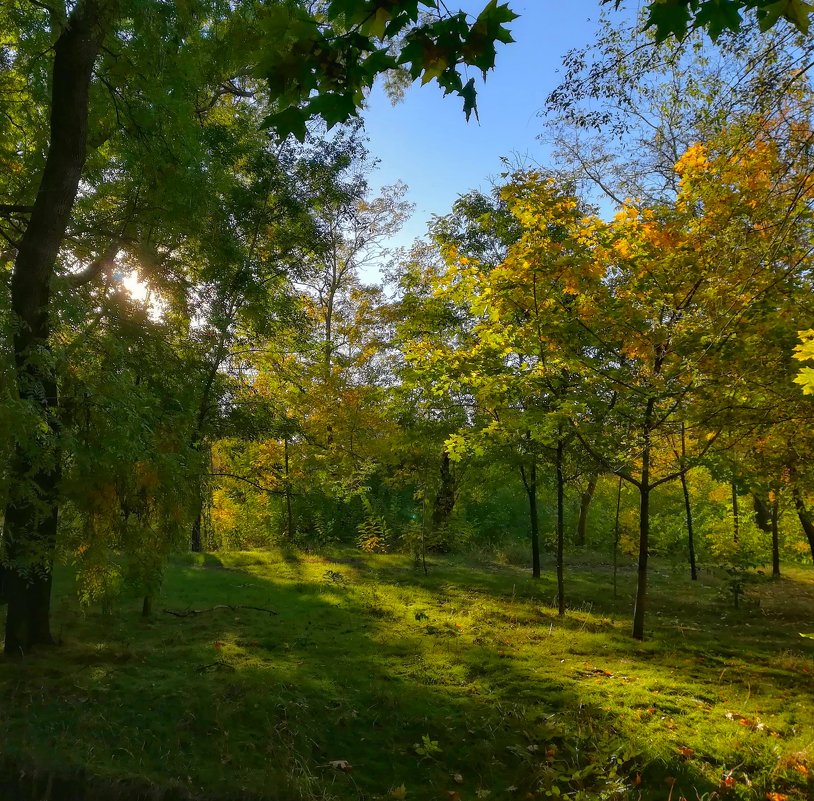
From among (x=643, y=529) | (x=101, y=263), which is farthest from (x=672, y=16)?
(x=101, y=263)

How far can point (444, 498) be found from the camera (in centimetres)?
1408

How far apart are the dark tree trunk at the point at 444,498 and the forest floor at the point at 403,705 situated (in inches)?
226

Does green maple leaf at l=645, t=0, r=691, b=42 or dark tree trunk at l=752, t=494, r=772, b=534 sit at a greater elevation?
green maple leaf at l=645, t=0, r=691, b=42

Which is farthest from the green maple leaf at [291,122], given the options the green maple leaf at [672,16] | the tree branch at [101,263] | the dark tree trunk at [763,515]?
the dark tree trunk at [763,515]

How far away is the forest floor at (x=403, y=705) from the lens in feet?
11.4

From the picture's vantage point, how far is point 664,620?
806 centimetres

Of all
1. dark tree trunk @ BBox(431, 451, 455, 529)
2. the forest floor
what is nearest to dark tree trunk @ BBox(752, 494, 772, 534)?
the forest floor

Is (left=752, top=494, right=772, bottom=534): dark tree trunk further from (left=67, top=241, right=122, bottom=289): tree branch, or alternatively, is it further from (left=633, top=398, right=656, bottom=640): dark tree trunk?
(left=67, top=241, right=122, bottom=289): tree branch

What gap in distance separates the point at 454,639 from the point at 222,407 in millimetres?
5269

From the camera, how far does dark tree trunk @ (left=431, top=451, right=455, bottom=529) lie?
13.7 meters

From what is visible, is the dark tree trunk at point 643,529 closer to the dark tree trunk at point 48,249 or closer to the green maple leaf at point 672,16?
the green maple leaf at point 672,16

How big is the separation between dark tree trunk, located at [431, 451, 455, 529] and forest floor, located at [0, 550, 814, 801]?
18.8ft

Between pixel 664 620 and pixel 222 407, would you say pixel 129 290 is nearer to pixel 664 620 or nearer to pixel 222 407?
pixel 222 407

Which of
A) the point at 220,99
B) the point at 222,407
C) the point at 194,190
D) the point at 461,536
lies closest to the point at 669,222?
the point at 194,190
